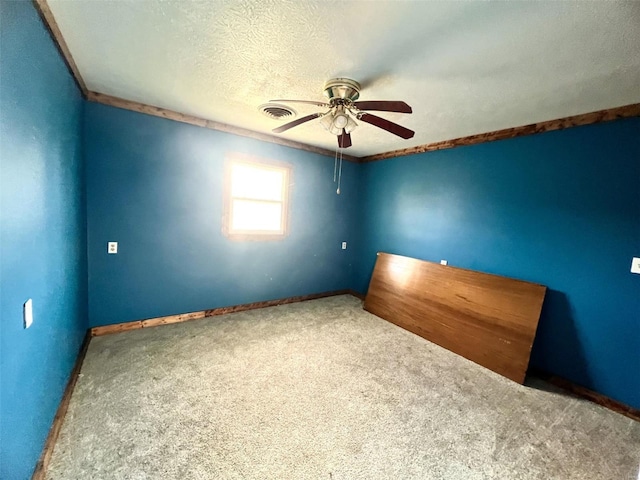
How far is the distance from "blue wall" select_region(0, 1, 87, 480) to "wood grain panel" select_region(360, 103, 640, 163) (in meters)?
3.75

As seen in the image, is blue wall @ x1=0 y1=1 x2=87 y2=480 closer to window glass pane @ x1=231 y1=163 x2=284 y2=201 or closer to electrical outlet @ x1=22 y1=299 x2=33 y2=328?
electrical outlet @ x1=22 y1=299 x2=33 y2=328

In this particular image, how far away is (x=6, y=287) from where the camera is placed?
3.44 ft

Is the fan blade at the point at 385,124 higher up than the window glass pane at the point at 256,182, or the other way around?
the fan blade at the point at 385,124

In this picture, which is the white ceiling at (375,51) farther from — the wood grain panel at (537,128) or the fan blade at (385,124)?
the fan blade at (385,124)

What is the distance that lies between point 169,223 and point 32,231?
1.85m

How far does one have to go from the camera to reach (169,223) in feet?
10.3

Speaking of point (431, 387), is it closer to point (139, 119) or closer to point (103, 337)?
point (103, 337)

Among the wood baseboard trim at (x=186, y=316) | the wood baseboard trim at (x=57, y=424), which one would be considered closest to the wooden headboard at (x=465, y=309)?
the wood baseboard trim at (x=186, y=316)

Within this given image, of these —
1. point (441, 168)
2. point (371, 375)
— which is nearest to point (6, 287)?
point (371, 375)

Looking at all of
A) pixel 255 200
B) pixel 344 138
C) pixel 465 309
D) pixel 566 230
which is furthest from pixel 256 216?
pixel 566 230

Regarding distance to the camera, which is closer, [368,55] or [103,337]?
[368,55]

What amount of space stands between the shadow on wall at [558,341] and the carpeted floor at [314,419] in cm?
27

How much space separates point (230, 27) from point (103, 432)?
8.22 ft

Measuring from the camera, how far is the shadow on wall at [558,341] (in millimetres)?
2475
